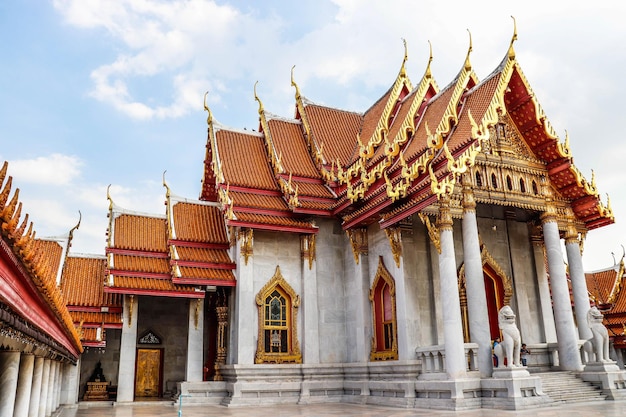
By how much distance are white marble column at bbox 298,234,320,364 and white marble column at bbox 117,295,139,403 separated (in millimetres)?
4618

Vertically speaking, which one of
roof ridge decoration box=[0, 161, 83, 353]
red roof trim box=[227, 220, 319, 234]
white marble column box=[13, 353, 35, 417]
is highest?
red roof trim box=[227, 220, 319, 234]

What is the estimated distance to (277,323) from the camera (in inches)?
627

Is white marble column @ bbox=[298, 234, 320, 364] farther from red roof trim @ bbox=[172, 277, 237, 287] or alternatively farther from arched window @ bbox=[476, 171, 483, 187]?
arched window @ bbox=[476, 171, 483, 187]

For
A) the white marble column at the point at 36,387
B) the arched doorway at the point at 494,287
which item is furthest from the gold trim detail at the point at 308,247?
the white marble column at the point at 36,387

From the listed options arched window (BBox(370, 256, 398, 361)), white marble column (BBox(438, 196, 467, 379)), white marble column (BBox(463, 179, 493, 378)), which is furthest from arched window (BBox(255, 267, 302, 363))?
white marble column (BBox(463, 179, 493, 378))

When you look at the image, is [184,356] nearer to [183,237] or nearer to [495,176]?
[183,237]

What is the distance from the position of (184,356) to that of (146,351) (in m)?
1.21

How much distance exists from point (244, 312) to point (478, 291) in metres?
6.20

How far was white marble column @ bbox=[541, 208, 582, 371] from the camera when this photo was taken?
13711 mm

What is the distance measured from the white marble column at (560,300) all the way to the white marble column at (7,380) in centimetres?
1204

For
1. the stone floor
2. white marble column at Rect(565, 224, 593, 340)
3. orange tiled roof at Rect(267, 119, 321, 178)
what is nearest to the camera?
the stone floor

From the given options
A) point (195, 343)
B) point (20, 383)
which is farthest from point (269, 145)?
point (20, 383)

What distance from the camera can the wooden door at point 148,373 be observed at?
17.6m

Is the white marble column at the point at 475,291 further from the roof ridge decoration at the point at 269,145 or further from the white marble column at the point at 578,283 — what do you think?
the roof ridge decoration at the point at 269,145
